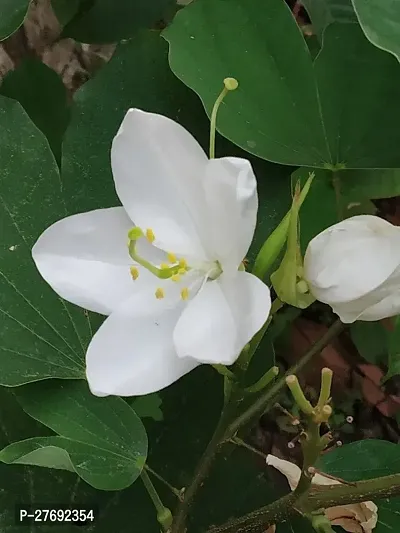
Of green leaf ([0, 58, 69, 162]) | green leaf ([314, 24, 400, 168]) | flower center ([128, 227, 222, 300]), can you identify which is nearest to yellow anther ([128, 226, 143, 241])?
flower center ([128, 227, 222, 300])

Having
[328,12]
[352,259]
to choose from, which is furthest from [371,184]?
[352,259]

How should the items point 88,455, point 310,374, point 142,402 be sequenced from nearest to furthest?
point 88,455 < point 142,402 < point 310,374

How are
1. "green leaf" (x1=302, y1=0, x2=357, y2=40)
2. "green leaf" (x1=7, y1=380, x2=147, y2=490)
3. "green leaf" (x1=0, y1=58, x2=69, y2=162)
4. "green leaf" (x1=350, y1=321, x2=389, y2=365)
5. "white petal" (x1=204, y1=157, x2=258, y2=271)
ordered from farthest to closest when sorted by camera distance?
"green leaf" (x1=350, y1=321, x2=389, y2=365), "green leaf" (x1=0, y1=58, x2=69, y2=162), "green leaf" (x1=302, y1=0, x2=357, y2=40), "green leaf" (x1=7, y1=380, x2=147, y2=490), "white petal" (x1=204, y1=157, x2=258, y2=271)

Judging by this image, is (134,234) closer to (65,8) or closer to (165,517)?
(165,517)

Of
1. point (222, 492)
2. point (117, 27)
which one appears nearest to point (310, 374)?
point (222, 492)

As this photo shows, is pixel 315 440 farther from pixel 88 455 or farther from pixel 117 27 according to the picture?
pixel 117 27

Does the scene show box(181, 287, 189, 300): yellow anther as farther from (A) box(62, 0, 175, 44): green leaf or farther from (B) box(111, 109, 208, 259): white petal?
(A) box(62, 0, 175, 44): green leaf

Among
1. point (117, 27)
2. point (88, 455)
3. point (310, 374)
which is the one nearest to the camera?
point (88, 455)
